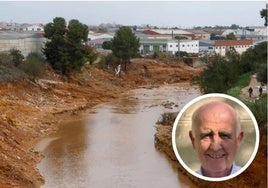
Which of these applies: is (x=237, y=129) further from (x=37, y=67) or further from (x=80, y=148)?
(x=37, y=67)

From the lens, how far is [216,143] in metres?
3.84

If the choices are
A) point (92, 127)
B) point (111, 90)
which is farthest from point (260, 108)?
point (111, 90)

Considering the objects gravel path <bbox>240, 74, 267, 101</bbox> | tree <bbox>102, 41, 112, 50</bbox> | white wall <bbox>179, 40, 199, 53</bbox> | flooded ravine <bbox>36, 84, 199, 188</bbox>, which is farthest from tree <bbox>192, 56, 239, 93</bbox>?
white wall <bbox>179, 40, 199, 53</bbox>

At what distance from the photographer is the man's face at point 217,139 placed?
3.84 meters

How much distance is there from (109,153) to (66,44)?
15701mm

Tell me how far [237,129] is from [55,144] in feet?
48.3

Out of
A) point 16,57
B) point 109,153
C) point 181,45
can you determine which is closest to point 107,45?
point 181,45

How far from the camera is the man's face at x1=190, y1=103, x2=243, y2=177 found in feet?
12.6

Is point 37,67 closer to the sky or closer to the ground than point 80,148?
closer to the sky

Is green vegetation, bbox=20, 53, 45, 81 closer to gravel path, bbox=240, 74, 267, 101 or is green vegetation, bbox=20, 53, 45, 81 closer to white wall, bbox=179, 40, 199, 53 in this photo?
gravel path, bbox=240, 74, 267, 101

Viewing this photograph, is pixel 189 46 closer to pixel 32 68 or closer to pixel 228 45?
pixel 228 45

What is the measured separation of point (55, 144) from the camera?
18.0m

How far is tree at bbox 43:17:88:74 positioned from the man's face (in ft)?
89.8

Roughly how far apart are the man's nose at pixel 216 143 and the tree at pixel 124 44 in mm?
34457
